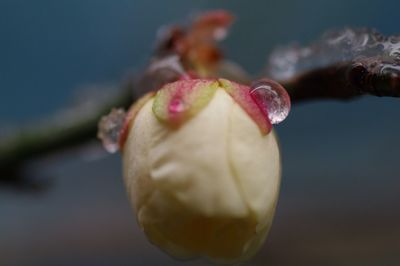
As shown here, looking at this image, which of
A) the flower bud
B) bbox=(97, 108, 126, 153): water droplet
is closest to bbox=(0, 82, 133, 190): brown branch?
bbox=(97, 108, 126, 153): water droplet

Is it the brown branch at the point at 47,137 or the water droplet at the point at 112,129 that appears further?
the brown branch at the point at 47,137

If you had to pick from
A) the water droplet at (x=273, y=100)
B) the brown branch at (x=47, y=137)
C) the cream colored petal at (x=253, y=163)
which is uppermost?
the brown branch at (x=47, y=137)

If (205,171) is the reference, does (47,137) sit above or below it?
above

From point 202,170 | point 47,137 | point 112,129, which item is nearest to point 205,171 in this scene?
point 202,170

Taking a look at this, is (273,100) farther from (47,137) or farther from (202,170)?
(47,137)

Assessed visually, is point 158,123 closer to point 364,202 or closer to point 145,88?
point 145,88

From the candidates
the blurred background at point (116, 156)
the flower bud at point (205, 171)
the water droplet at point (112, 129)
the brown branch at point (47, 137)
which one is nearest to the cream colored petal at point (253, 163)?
the flower bud at point (205, 171)

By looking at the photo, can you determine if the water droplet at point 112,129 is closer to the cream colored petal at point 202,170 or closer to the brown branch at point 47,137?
the cream colored petal at point 202,170

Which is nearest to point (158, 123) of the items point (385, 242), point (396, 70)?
point (396, 70)
